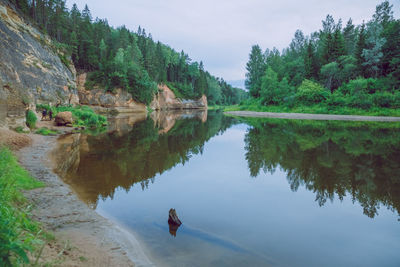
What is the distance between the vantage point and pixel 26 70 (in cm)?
2636

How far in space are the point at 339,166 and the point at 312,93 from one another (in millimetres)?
44565

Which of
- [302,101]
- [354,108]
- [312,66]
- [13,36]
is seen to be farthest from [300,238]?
[312,66]

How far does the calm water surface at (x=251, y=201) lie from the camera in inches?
202

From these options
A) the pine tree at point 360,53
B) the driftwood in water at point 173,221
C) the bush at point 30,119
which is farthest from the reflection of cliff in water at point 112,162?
the pine tree at point 360,53

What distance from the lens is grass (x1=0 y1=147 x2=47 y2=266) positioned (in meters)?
2.50

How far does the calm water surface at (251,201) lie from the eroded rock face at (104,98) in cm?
4254

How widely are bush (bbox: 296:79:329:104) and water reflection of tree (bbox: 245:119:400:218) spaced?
33.5 meters

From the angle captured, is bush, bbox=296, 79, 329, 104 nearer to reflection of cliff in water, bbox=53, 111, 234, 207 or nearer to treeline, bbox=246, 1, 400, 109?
treeline, bbox=246, 1, 400, 109

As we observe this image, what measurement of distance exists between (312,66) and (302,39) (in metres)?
41.5

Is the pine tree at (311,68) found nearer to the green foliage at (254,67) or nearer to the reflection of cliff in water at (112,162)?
the green foliage at (254,67)

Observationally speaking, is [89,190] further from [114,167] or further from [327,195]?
[327,195]

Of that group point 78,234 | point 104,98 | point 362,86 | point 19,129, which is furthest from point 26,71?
point 362,86

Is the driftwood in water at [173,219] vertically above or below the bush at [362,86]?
below

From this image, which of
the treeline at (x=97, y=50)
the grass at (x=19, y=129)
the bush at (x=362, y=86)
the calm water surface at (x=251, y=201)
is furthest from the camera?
the treeline at (x=97, y=50)
